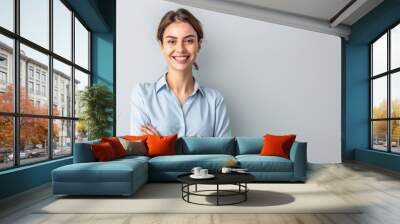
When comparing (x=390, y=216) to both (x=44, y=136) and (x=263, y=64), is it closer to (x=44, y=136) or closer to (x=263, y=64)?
(x=263, y=64)

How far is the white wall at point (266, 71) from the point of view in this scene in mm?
6996

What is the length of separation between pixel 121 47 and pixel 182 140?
1969mm

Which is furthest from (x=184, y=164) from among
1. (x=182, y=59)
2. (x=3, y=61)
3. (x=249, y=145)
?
(x=3, y=61)

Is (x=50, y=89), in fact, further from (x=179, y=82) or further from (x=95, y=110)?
(x=179, y=82)

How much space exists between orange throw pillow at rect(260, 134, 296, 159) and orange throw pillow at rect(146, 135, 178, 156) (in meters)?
1.42

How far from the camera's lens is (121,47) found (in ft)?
22.6

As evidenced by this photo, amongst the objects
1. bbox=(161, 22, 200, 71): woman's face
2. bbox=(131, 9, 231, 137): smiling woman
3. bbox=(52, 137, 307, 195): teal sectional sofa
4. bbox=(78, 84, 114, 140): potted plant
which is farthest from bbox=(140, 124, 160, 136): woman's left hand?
bbox=(78, 84, 114, 140): potted plant

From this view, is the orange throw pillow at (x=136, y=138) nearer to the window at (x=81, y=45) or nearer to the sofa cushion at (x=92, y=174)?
the sofa cushion at (x=92, y=174)

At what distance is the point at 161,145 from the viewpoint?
244 inches

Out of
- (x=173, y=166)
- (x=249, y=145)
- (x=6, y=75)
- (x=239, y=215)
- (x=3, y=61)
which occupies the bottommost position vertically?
(x=239, y=215)

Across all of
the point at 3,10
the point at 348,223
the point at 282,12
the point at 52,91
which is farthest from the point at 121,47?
the point at 348,223

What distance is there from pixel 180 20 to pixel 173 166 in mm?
2775

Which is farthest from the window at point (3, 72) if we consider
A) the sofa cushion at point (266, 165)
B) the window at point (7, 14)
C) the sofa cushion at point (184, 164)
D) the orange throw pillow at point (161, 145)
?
the sofa cushion at point (266, 165)

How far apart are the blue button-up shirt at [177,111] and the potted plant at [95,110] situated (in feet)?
3.42
